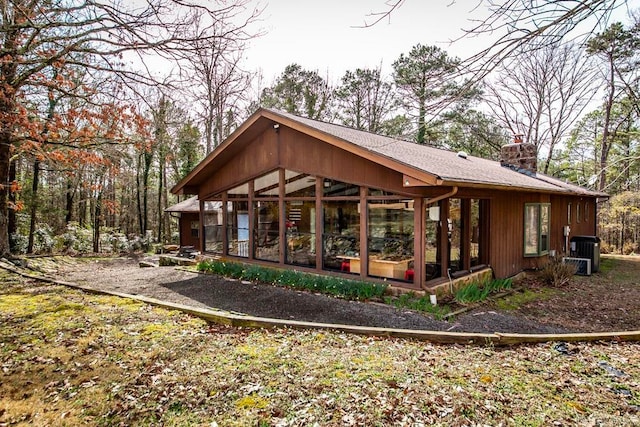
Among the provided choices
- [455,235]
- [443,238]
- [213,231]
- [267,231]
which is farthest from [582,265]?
[213,231]

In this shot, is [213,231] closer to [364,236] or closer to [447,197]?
[364,236]

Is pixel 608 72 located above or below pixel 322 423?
above

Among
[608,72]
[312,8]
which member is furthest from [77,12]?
[608,72]

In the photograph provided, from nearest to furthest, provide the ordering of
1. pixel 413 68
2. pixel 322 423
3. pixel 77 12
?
1. pixel 322 423
2. pixel 77 12
3. pixel 413 68

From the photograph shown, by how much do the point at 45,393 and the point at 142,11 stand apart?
5116 millimetres

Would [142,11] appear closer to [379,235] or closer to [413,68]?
[379,235]

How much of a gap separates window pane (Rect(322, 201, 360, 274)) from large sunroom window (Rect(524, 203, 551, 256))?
5457 millimetres

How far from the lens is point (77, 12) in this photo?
598cm

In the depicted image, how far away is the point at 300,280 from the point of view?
8109mm

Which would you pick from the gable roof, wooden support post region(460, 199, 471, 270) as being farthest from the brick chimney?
wooden support post region(460, 199, 471, 270)

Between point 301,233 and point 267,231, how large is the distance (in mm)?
1295

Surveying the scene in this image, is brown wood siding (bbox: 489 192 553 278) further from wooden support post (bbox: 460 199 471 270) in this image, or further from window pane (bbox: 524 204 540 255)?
wooden support post (bbox: 460 199 471 270)

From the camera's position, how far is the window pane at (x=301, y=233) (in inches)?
346

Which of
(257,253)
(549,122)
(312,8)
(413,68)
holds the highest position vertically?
(413,68)
